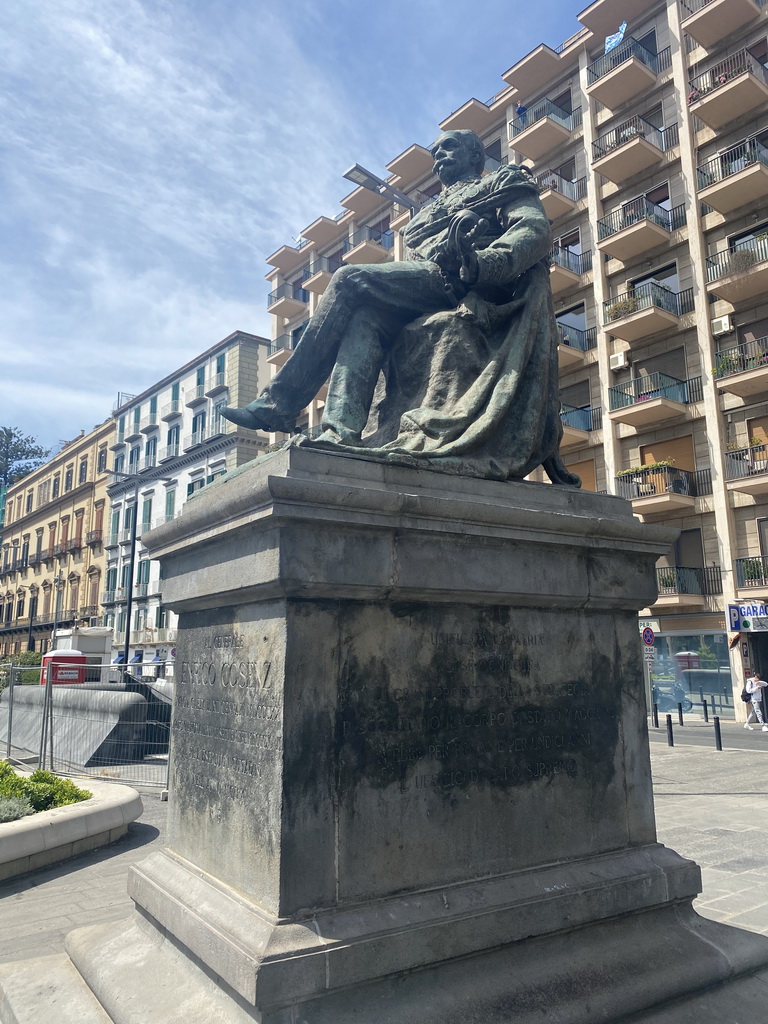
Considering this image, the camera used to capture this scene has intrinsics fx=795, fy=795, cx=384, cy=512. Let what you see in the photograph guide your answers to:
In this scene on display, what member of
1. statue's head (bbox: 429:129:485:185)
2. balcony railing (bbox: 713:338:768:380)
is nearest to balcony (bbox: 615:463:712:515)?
balcony railing (bbox: 713:338:768:380)

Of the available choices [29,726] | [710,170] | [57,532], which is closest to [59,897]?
[29,726]

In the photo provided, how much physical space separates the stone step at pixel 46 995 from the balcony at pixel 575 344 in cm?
2816

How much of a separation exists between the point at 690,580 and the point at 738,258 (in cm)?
1022

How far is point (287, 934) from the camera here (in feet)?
8.60

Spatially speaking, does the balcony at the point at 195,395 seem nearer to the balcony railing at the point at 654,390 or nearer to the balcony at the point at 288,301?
the balcony at the point at 288,301

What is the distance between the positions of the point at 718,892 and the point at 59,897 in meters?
4.45

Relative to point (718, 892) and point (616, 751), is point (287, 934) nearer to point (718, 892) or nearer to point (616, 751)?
point (616, 751)

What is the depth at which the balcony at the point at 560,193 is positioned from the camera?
99.0 ft

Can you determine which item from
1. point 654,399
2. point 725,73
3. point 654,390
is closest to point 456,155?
point 654,399

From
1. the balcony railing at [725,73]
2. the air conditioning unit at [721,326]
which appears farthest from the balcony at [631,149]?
the air conditioning unit at [721,326]

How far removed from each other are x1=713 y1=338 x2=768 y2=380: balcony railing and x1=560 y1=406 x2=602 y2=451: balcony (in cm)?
468

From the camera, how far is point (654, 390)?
2702cm

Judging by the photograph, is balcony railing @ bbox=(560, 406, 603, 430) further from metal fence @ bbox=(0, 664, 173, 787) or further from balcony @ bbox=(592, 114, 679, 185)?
metal fence @ bbox=(0, 664, 173, 787)

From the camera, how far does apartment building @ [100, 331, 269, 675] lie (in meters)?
46.4
